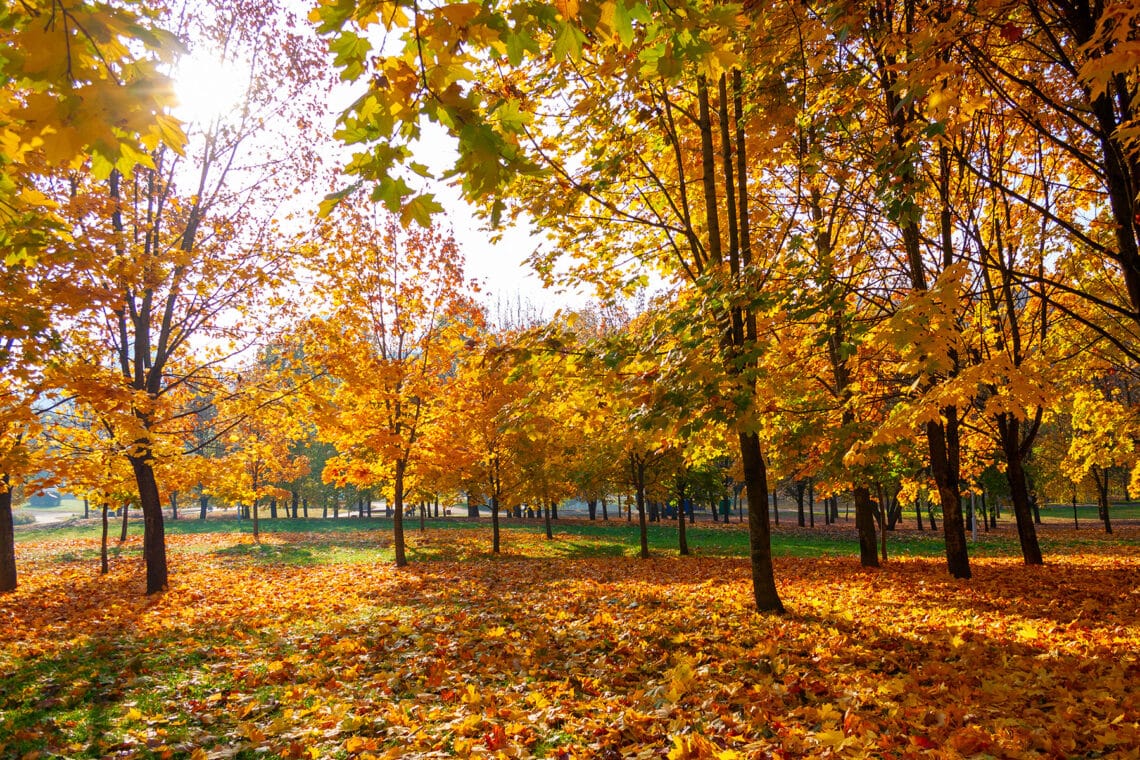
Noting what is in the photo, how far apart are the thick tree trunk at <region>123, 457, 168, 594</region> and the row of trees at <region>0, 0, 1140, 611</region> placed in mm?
57

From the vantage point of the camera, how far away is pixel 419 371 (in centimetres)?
1523

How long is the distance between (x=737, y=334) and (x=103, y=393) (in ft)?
27.8

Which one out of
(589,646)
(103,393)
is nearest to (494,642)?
(589,646)

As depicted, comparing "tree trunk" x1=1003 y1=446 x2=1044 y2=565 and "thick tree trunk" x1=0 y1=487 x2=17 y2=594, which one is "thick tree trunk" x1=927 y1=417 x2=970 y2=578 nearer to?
"tree trunk" x1=1003 y1=446 x2=1044 y2=565

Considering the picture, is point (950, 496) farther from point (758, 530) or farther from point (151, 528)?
point (151, 528)

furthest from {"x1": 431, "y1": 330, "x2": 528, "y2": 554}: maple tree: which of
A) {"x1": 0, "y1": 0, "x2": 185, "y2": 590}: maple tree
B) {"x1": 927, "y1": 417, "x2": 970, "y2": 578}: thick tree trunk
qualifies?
{"x1": 0, "y1": 0, "x2": 185, "y2": 590}: maple tree

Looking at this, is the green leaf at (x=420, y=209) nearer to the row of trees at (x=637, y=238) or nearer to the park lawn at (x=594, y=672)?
the row of trees at (x=637, y=238)

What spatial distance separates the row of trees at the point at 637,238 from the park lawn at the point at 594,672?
1830 mm

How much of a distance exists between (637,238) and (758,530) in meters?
4.62

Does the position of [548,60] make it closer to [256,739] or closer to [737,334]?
[737,334]

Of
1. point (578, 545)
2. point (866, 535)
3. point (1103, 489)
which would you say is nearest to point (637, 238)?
point (866, 535)

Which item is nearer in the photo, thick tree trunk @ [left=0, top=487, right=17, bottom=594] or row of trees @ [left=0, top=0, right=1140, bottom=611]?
row of trees @ [left=0, top=0, right=1140, bottom=611]

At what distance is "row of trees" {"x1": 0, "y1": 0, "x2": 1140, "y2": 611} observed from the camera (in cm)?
240

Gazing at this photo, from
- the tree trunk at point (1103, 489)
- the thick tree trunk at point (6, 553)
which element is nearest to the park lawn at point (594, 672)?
the thick tree trunk at point (6, 553)
